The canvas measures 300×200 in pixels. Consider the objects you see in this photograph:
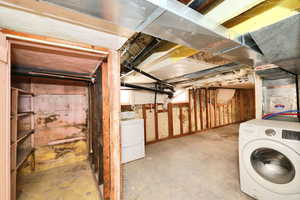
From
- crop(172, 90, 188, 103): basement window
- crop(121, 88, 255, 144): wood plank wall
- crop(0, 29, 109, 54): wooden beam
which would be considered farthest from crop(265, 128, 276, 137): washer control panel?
crop(172, 90, 188, 103): basement window

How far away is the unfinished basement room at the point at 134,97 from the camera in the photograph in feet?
2.19

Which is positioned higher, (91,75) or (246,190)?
(91,75)

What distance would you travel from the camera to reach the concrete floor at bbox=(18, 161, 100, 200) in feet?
5.00

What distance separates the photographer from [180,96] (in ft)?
13.7

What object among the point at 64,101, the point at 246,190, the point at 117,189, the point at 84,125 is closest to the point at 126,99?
the point at 84,125

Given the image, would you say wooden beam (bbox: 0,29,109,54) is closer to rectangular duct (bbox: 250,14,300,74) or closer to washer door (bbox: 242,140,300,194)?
rectangular duct (bbox: 250,14,300,74)

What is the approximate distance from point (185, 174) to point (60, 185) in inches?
78.6

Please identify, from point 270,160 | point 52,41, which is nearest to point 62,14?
point 52,41

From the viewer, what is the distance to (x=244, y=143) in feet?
4.70

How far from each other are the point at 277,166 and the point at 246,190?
0.50 metres

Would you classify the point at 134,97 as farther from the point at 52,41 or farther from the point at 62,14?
the point at 62,14

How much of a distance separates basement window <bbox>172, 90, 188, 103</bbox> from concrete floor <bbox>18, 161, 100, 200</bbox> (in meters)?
3.12

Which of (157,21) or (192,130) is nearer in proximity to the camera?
(157,21)

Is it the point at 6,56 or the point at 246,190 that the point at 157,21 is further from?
the point at 246,190
